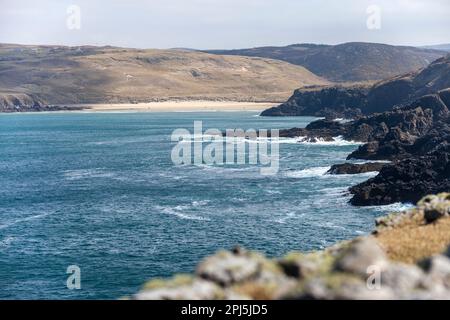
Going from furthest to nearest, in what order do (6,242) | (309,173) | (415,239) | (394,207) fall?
1. (309,173)
2. (394,207)
3. (6,242)
4. (415,239)

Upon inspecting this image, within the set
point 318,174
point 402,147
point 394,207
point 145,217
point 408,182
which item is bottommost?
point 145,217

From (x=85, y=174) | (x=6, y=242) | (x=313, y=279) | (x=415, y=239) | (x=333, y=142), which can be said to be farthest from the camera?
(x=333, y=142)

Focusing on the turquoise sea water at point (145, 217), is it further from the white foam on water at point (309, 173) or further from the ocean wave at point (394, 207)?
the ocean wave at point (394, 207)

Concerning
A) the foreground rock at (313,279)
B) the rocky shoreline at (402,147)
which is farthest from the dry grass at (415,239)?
the rocky shoreline at (402,147)

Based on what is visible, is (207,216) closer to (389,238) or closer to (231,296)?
(389,238)

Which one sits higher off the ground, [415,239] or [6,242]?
[415,239]

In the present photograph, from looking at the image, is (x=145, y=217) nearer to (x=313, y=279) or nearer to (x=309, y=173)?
(x=309, y=173)

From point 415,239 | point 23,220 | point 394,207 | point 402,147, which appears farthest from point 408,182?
point 415,239
